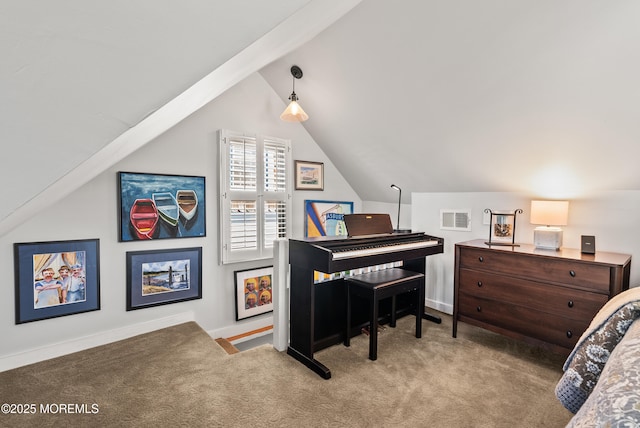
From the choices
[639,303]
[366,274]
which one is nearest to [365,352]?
[366,274]

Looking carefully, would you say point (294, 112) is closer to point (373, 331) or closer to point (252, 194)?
point (252, 194)


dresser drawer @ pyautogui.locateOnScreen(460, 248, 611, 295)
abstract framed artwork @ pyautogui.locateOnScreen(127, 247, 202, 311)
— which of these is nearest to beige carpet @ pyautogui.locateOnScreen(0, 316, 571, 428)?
abstract framed artwork @ pyautogui.locateOnScreen(127, 247, 202, 311)

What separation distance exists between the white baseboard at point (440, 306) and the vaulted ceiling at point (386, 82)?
1262 mm

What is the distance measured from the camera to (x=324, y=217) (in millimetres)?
4137

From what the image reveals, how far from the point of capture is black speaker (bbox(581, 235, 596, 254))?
2.37 metres

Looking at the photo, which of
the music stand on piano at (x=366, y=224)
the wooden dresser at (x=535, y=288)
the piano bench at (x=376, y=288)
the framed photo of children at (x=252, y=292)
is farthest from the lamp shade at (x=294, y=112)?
the wooden dresser at (x=535, y=288)

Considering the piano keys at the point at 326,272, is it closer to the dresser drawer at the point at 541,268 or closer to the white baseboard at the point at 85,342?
the dresser drawer at the point at 541,268

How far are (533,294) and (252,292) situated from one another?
2.55m

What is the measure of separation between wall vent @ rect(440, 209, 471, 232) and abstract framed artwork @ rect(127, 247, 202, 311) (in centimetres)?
259

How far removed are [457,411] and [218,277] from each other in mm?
2348

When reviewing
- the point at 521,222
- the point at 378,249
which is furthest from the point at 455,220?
the point at 378,249

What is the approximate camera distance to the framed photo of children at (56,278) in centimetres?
235

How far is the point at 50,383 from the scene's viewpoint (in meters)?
2.12

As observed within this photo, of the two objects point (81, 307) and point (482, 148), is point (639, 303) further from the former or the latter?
point (81, 307)
